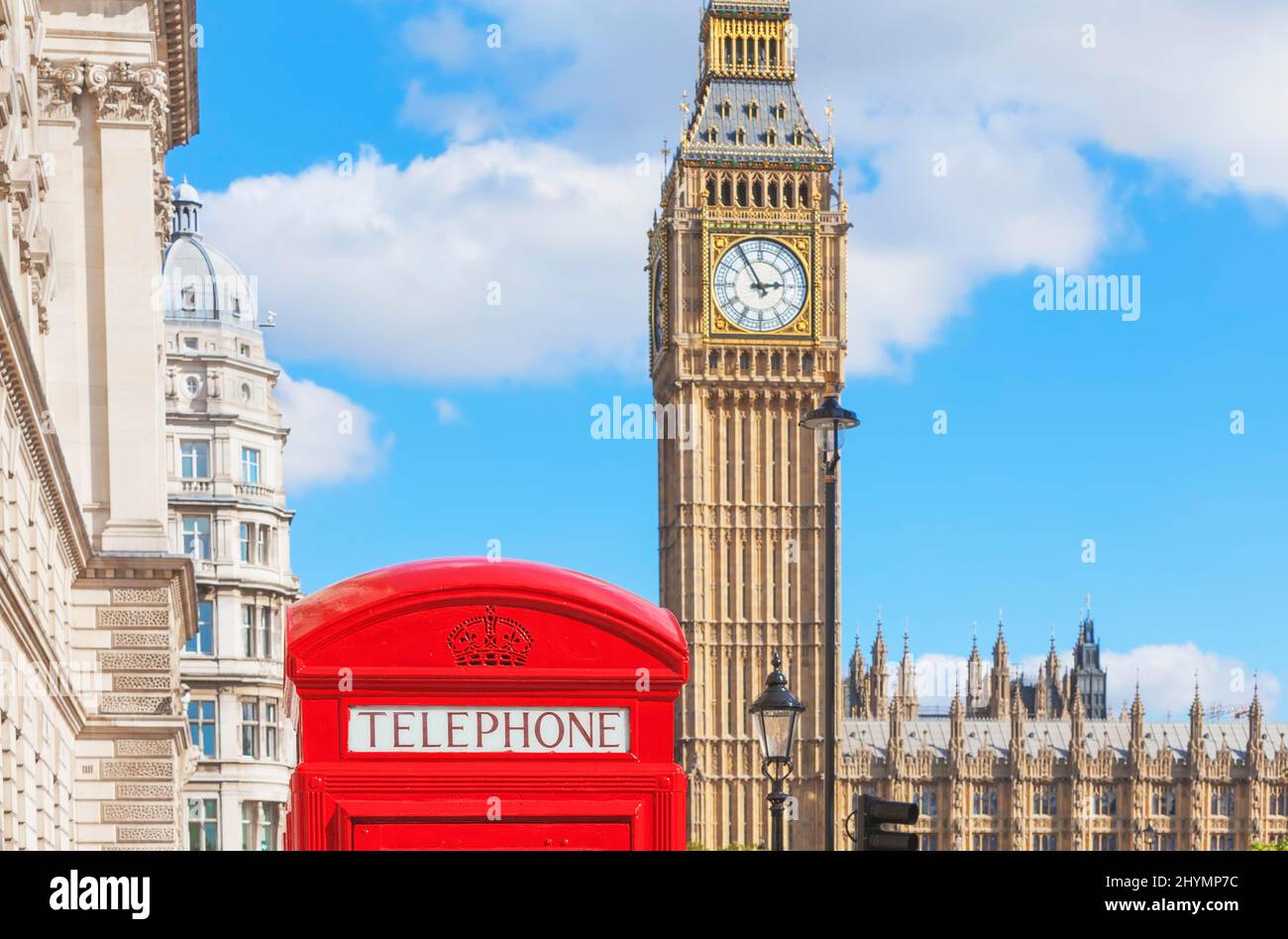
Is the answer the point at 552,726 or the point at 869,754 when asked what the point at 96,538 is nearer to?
the point at 552,726

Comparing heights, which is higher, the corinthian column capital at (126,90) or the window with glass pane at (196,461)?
the corinthian column capital at (126,90)

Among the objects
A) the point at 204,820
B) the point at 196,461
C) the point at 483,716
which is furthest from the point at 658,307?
the point at 483,716

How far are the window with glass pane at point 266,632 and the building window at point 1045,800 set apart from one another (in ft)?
177

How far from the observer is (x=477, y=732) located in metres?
8.32

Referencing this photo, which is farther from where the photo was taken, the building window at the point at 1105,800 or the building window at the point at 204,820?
the building window at the point at 1105,800

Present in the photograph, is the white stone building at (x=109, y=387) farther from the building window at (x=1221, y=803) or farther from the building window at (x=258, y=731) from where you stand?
the building window at (x=1221, y=803)

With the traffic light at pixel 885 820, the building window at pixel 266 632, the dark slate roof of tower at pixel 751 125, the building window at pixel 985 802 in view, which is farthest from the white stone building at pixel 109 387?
the building window at pixel 985 802

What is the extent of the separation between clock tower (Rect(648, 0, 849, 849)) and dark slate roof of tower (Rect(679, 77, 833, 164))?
0.08 metres

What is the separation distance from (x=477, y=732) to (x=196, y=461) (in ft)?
131

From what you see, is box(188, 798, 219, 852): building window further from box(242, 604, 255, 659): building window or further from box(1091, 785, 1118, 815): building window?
box(1091, 785, 1118, 815): building window

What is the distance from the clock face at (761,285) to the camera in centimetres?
8531

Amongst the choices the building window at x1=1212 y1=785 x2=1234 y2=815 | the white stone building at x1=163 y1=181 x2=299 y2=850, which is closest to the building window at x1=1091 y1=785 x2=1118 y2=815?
the building window at x1=1212 y1=785 x2=1234 y2=815

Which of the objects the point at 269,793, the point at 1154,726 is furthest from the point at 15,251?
the point at 1154,726
